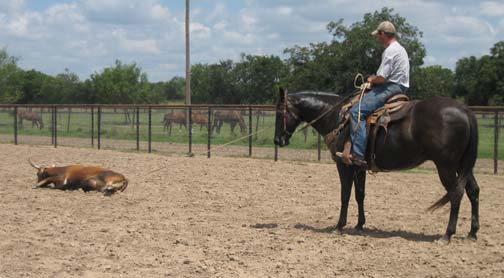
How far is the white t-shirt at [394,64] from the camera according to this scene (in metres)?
7.18

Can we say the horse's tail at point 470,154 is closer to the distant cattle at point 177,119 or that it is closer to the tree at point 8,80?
the distant cattle at point 177,119

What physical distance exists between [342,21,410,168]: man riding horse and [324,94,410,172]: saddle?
62mm

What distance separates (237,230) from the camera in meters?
7.55

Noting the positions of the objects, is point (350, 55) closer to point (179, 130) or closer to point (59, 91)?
point (179, 130)

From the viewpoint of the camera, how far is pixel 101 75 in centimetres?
6244

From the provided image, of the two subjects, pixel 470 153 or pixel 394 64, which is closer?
pixel 470 153

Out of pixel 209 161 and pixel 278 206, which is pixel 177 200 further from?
pixel 209 161

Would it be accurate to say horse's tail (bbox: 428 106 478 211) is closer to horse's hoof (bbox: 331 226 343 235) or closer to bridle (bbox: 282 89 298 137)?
horse's hoof (bbox: 331 226 343 235)

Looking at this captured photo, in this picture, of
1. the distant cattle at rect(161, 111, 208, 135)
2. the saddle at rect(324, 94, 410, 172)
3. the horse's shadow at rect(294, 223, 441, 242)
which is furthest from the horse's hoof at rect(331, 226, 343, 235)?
the distant cattle at rect(161, 111, 208, 135)

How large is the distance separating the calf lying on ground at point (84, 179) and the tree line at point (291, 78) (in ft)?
69.5

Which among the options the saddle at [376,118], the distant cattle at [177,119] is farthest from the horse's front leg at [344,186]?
the distant cattle at [177,119]

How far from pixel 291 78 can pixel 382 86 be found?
103 feet

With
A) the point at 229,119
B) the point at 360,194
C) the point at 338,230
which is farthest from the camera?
the point at 229,119

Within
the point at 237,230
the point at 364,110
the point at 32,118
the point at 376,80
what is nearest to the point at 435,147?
the point at 364,110
